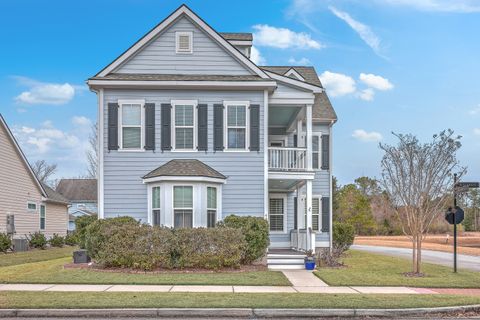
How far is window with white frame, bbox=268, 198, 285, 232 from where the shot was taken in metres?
23.2

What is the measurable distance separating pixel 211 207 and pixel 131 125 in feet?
13.4

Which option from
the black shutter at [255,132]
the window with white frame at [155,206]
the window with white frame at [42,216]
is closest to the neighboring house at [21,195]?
the window with white frame at [42,216]

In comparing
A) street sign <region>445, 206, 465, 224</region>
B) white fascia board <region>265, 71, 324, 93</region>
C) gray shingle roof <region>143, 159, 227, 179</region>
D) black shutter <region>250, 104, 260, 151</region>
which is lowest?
street sign <region>445, 206, 465, 224</region>


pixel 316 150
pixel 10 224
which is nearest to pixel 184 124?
pixel 316 150

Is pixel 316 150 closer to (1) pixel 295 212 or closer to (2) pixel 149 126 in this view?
(1) pixel 295 212

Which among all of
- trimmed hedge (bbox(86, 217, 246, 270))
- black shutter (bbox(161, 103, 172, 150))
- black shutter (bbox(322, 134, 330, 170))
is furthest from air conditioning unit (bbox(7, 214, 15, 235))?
black shutter (bbox(322, 134, 330, 170))

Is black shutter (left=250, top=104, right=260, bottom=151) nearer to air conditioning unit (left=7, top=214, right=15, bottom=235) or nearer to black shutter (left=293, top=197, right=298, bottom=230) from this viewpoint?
black shutter (left=293, top=197, right=298, bottom=230)

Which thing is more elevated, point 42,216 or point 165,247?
point 165,247

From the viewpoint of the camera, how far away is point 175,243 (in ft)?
52.7

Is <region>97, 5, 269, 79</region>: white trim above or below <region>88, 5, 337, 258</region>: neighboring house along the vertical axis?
above

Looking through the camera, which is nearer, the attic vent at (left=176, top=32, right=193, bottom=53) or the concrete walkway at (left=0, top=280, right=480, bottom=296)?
the concrete walkway at (left=0, top=280, right=480, bottom=296)

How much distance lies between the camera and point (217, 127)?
63.4 ft

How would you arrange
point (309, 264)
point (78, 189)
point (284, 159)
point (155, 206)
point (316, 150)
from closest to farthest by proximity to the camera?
point (309, 264) < point (155, 206) < point (284, 159) < point (316, 150) < point (78, 189)

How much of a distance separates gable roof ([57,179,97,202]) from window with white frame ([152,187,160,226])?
1881 inches
